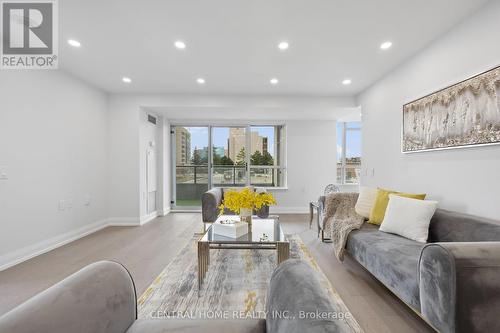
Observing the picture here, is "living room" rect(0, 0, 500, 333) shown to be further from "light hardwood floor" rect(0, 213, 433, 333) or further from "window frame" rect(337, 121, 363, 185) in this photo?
"window frame" rect(337, 121, 363, 185)

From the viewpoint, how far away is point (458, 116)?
2.26m

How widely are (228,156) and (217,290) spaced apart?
4038 millimetres

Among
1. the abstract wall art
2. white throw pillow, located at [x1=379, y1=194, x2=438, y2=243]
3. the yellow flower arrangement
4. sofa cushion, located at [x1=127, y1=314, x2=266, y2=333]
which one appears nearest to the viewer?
sofa cushion, located at [x1=127, y1=314, x2=266, y2=333]

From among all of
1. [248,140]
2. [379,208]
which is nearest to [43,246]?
[248,140]

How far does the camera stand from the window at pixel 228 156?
586 centimetres

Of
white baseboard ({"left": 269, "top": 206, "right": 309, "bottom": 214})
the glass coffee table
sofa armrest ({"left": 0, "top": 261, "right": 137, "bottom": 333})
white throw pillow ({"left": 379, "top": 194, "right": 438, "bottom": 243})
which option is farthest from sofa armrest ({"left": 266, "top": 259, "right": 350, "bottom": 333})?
white baseboard ({"left": 269, "top": 206, "right": 309, "bottom": 214})

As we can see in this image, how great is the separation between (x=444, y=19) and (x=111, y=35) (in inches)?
135

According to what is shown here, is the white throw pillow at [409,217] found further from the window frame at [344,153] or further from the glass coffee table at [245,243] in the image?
the window frame at [344,153]

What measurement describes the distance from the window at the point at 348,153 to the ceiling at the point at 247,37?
245cm

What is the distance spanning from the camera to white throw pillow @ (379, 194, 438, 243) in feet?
7.18

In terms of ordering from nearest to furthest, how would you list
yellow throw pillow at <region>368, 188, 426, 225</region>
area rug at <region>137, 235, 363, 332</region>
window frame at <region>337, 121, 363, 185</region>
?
area rug at <region>137, 235, 363, 332</region> → yellow throw pillow at <region>368, 188, 426, 225</region> → window frame at <region>337, 121, 363, 185</region>

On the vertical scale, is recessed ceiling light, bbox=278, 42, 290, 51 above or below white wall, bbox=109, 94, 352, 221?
above

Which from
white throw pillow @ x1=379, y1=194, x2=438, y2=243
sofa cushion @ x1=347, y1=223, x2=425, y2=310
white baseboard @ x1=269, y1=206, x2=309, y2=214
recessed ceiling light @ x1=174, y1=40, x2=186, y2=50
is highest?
recessed ceiling light @ x1=174, y1=40, x2=186, y2=50
